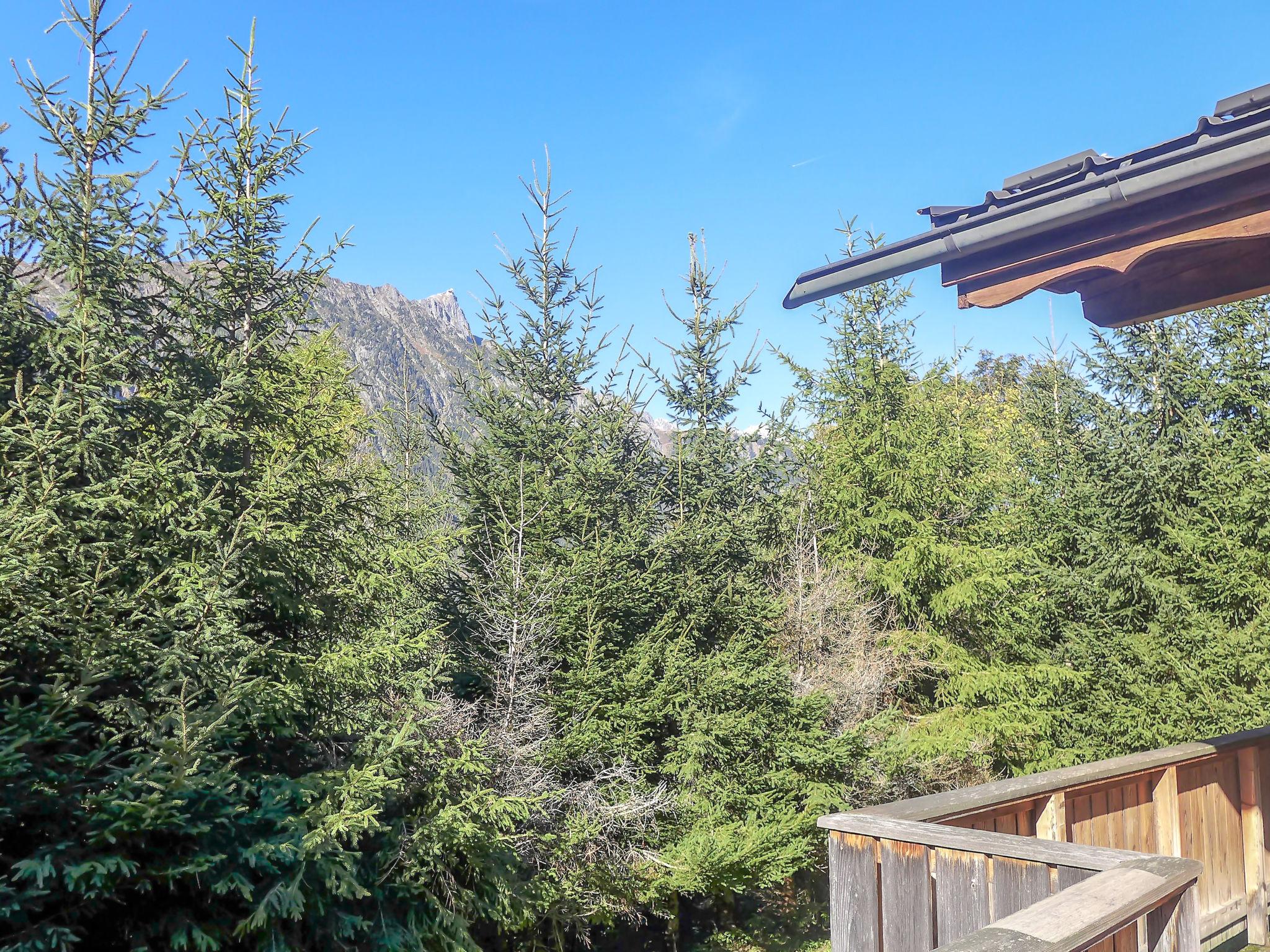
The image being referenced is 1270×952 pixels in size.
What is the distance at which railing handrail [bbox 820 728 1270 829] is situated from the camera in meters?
2.93

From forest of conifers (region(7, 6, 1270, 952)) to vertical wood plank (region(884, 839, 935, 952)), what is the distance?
3.87 meters

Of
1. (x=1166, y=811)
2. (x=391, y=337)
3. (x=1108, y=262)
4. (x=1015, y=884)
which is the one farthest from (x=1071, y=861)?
(x=391, y=337)

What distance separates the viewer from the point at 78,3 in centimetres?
635

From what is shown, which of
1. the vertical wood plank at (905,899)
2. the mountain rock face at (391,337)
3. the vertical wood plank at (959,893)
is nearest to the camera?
the vertical wood plank at (959,893)

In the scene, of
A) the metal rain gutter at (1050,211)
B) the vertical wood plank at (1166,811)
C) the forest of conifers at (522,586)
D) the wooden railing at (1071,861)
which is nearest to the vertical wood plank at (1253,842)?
the wooden railing at (1071,861)

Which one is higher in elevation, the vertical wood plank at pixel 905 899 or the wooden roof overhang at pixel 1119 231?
the wooden roof overhang at pixel 1119 231

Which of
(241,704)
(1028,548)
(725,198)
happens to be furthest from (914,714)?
(725,198)

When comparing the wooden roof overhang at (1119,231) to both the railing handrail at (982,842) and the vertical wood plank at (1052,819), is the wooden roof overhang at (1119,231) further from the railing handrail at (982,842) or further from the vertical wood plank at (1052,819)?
the vertical wood plank at (1052,819)

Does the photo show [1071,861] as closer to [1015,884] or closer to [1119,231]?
[1015,884]

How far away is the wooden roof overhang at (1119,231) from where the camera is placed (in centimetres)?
216

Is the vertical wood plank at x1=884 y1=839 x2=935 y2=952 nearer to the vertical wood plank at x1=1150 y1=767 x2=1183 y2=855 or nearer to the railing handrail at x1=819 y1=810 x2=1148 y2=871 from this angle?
the railing handrail at x1=819 y1=810 x2=1148 y2=871

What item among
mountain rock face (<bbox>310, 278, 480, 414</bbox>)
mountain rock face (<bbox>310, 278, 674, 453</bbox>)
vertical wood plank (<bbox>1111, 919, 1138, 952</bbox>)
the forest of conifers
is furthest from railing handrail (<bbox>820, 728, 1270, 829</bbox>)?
mountain rock face (<bbox>310, 278, 480, 414</bbox>)

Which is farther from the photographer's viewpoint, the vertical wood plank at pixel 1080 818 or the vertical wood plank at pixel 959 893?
the vertical wood plank at pixel 1080 818

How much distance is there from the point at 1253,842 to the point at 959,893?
9.75 feet
